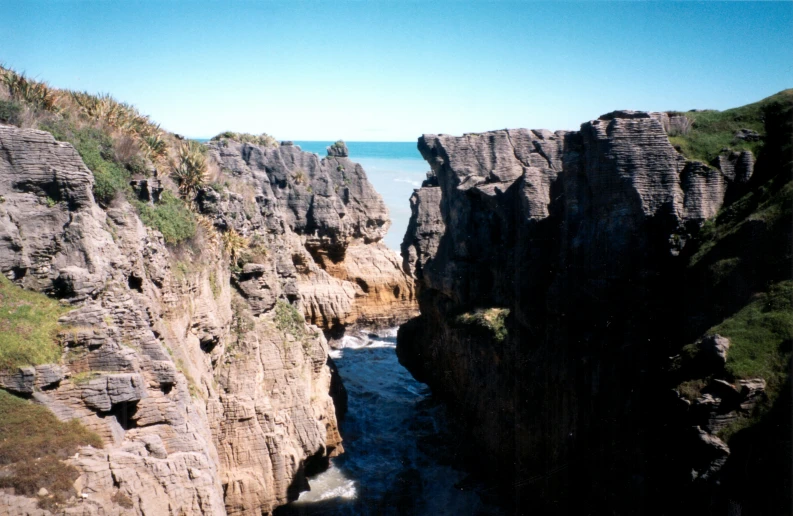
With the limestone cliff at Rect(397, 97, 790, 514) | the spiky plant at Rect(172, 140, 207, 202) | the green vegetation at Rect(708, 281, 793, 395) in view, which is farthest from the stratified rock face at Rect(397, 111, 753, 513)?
the spiky plant at Rect(172, 140, 207, 202)

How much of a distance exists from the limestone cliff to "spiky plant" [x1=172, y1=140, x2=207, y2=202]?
38.6ft

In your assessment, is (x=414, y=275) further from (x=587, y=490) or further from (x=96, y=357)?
(x=96, y=357)

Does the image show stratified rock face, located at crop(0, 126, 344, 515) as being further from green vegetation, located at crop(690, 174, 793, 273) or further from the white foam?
green vegetation, located at crop(690, 174, 793, 273)

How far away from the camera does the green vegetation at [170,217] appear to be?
16.3 metres

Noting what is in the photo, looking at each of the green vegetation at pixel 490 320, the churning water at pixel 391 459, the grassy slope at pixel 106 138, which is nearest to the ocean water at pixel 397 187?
the churning water at pixel 391 459

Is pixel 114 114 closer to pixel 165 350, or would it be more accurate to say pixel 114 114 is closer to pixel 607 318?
pixel 165 350

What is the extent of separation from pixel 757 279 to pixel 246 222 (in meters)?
16.2

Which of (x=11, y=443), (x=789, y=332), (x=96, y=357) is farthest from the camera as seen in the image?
(x=789, y=332)

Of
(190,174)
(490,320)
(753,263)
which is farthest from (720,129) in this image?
(190,174)

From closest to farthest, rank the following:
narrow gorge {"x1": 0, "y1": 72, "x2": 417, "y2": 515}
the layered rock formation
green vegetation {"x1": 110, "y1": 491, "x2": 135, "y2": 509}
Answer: green vegetation {"x1": 110, "y1": 491, "x2": 135, "y2": 509}, narrow gorge {"x1": 0, "y1": 72, "x2": 417, "y2": 515}, the layered rock formation

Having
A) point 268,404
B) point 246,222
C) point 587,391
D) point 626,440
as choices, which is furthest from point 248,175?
point 626,440

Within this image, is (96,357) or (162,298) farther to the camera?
(162,298)

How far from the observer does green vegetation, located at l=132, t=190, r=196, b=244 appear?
16.3m

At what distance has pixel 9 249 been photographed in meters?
12.4
